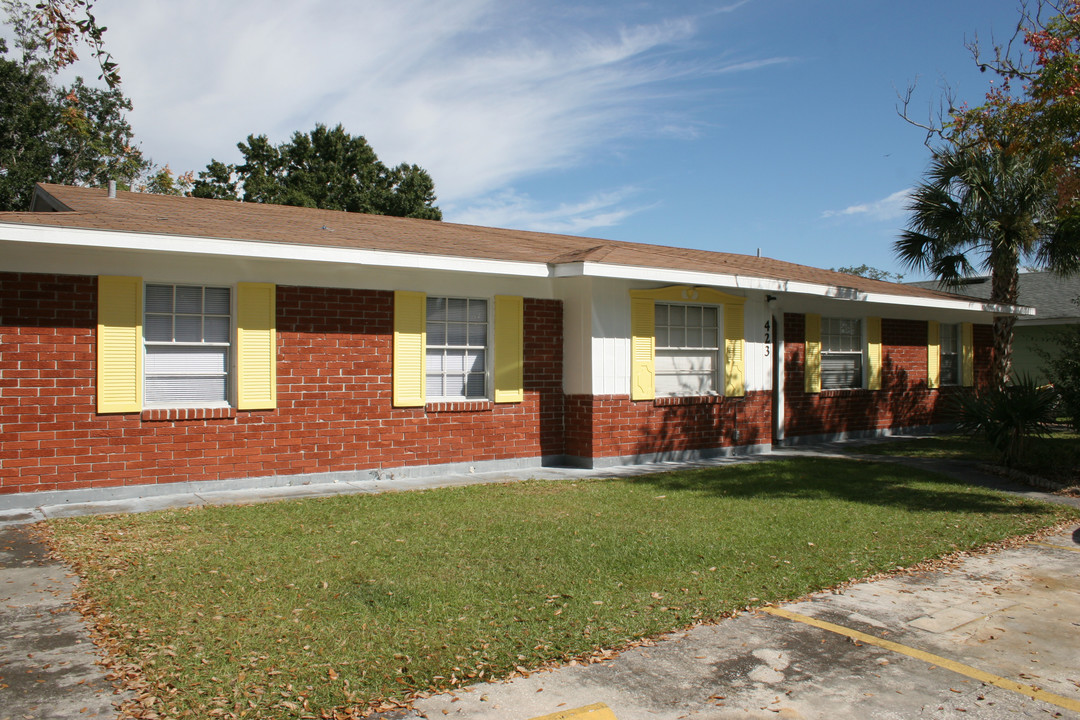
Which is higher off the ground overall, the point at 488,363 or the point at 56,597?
the point at 488,363

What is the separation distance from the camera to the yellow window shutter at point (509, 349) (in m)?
11.9

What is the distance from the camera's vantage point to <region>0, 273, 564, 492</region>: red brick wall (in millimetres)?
8773

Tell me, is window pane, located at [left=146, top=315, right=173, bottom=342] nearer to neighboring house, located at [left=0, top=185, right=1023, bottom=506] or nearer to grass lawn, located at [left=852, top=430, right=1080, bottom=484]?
neighboring house, located at [left=0, top=185, right=1023, bottom=506]

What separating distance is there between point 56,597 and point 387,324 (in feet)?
19.6

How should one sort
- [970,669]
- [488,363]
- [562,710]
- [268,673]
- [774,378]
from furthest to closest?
[774,378] < [488,363] < [970,669] < [268,673] < [562,710]

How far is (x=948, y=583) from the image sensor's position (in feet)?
20.8

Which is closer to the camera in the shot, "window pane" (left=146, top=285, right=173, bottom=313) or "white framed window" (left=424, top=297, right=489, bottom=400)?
"window pane" (left=146, top=285, right=173, bottom=313)

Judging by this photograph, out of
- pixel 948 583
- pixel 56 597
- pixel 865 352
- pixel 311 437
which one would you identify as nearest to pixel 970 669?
pixel 948 583

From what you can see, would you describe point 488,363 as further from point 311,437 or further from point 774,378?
point 774,378

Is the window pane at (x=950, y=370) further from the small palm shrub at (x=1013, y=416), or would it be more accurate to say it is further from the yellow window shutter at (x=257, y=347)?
the yellow window shutter at (x=257, y=347)

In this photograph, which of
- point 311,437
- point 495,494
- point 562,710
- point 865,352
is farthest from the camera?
point 865,352

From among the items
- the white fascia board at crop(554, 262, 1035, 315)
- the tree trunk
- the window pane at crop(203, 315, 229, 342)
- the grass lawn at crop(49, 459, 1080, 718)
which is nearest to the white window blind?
the tree trunk

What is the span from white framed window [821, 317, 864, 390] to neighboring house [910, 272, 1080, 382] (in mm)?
7521

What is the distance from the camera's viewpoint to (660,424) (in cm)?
1300
